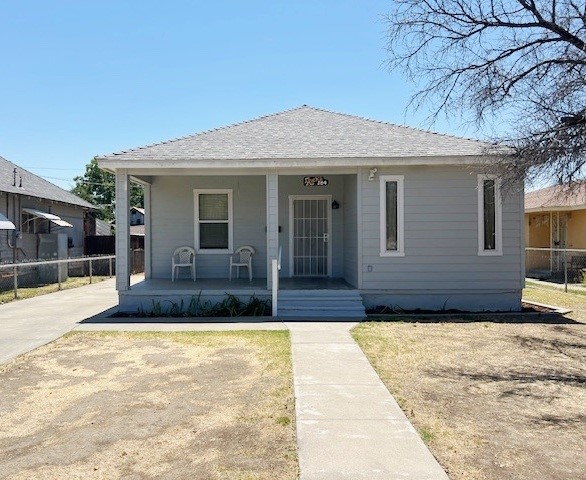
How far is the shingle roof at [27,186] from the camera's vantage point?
17562mm

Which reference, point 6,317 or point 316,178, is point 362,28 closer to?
point 316,178

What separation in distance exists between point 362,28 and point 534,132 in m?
3.64

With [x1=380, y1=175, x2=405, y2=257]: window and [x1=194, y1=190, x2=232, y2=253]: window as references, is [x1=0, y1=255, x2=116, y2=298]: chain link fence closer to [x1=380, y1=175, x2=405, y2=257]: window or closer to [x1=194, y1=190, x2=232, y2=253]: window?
[x1=194, y1=190, x2=232, y2=253]: window

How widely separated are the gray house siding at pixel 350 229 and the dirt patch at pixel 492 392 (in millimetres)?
2527

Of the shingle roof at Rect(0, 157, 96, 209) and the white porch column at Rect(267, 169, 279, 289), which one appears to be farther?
the shingle roof at Rect(0, 157, 96, 209)

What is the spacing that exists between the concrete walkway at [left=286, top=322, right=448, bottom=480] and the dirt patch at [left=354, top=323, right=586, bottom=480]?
0.17m

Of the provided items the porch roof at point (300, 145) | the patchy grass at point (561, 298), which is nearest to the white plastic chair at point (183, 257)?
the porch roof at point (300, 145)

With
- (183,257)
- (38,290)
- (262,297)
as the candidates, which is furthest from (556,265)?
(38,290)

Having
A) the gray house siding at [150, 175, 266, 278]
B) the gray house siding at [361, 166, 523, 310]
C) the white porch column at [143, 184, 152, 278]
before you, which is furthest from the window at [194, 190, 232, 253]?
the gray house siding at [361, 166, 523, 310]

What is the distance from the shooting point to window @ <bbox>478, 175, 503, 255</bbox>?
1051cm

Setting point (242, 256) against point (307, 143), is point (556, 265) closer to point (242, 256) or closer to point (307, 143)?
point (307, 143)

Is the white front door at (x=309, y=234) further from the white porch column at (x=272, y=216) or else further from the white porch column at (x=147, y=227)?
the white porch column at (x=147, y=227)

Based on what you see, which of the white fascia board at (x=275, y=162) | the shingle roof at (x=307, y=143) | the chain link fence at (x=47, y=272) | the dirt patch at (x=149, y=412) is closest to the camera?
the dirt patch at (x=149, y=412)

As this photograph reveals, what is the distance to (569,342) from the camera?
770 cm
